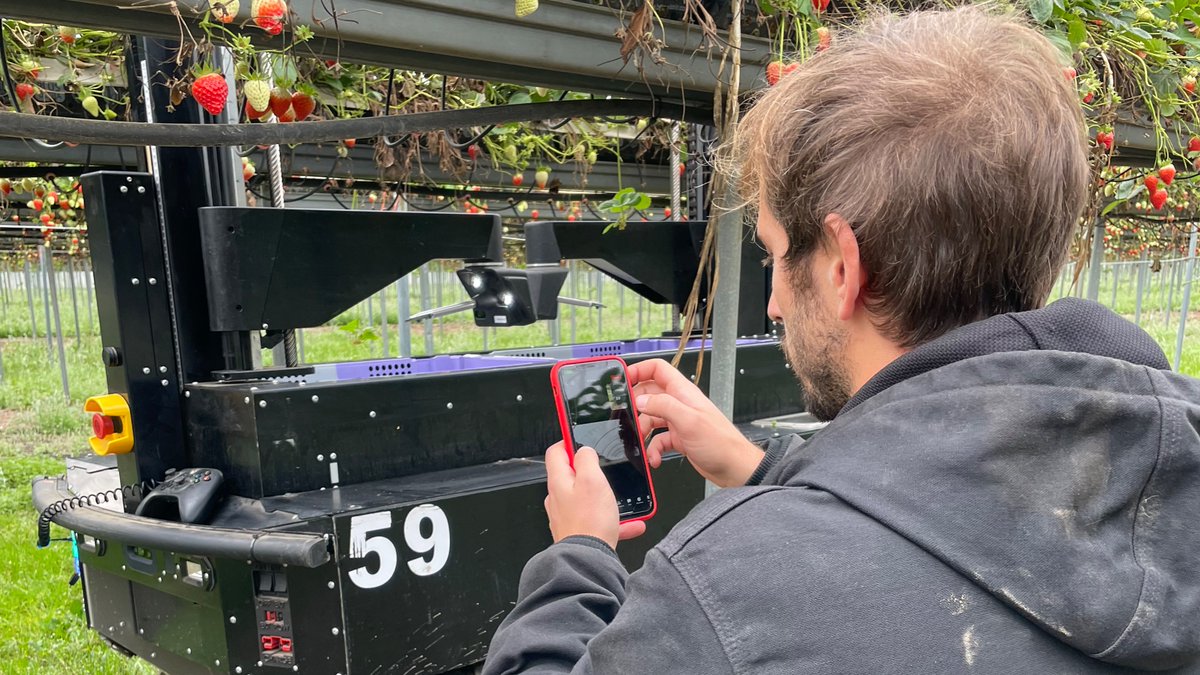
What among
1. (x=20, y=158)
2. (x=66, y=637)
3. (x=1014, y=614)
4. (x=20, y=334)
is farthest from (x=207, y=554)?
(x=20, y=334)

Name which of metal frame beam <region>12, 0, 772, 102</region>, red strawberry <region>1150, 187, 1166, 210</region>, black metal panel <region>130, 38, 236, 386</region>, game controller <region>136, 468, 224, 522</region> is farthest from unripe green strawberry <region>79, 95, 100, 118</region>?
red strawberry <region>1150, 187, 1166, 210</region>

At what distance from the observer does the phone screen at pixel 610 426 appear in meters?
1.26

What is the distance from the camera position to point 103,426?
1657 mm

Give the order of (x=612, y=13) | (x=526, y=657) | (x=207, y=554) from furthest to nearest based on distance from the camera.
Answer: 1. (x=612, y=13)
2. (x=207, y=554)
3. (x=526, y=657)

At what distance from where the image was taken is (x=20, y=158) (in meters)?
3.41

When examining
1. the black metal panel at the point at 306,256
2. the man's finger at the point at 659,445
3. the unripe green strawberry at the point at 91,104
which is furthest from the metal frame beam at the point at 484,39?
the unripe green strawberry at the point at 91,104

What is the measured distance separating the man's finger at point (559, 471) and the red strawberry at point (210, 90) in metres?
0.90

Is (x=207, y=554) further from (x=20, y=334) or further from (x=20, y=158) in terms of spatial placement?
(x=20, y=334)

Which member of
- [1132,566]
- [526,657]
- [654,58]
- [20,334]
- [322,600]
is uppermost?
[654,58]

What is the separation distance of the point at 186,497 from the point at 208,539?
174 mm

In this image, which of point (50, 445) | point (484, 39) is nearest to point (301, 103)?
point (484, 39)

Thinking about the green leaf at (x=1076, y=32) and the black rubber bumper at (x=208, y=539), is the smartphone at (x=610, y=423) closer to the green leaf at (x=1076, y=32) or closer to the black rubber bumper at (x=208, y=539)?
the black rubber bumper at (x=208, y=539)

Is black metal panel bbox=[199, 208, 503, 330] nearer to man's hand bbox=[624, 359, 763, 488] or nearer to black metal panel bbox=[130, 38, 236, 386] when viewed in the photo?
black metal panel bbox=[130, 38, 236, 386]

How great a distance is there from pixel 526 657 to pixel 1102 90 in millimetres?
2326
